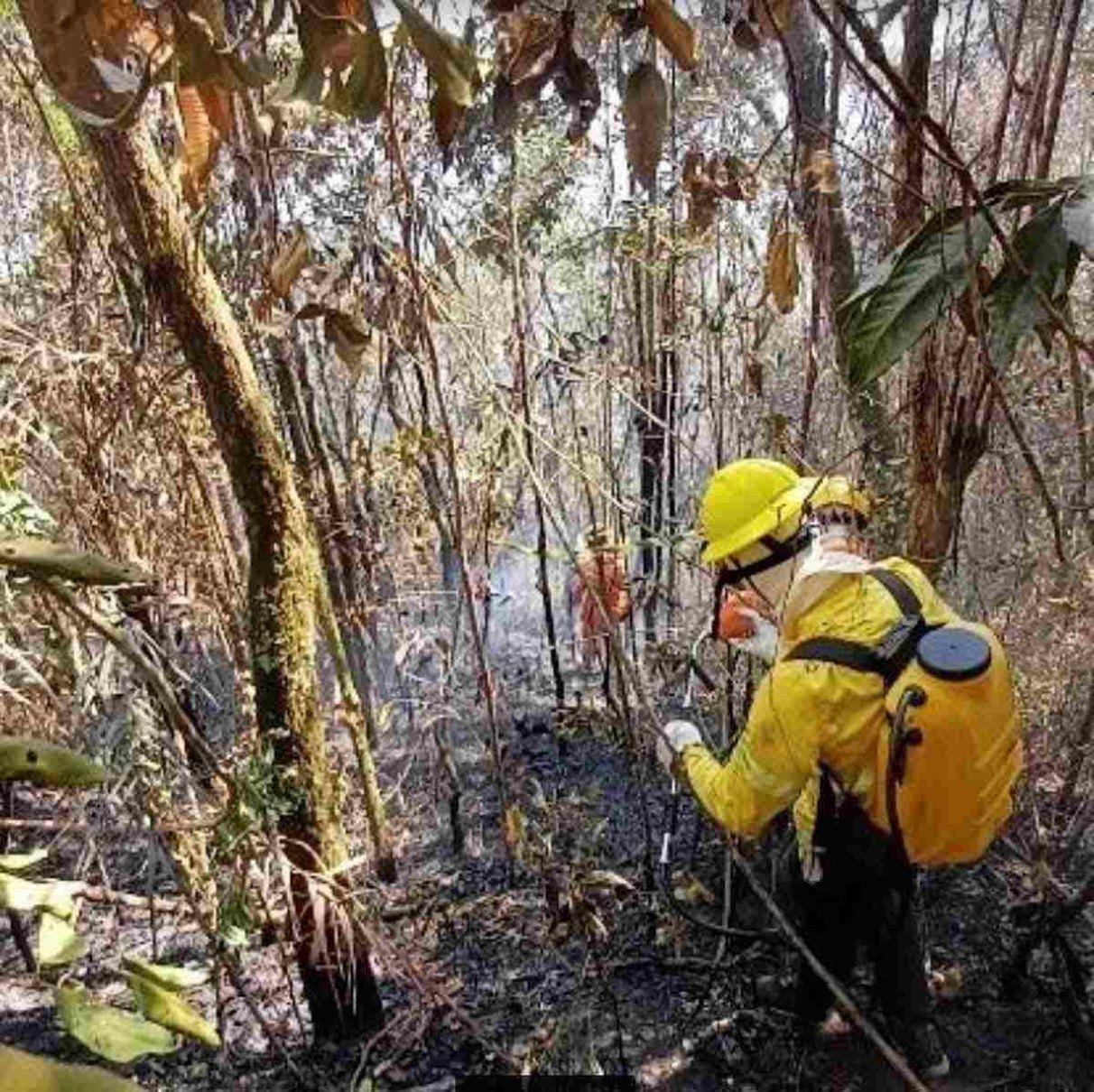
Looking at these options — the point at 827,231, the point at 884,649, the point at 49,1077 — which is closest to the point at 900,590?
the point at 884,649

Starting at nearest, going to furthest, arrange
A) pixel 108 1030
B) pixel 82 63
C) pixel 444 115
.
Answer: pixel 82 63 < pixel 444 115 < pixel 108 1030

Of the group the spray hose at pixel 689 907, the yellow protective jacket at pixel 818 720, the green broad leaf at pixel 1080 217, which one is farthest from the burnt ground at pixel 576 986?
the green broad leaf at pixel 1080 217

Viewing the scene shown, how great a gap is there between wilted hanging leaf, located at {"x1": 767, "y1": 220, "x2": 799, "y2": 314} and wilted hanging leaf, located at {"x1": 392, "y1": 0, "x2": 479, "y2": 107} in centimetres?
189

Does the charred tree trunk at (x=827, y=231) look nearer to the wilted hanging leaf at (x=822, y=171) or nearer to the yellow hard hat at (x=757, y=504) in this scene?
the wilted hanging leaf at (x=822, y=171)

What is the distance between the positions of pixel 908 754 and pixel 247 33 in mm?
1878

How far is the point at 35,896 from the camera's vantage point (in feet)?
3.41

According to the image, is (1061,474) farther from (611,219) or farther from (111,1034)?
(111,1034)

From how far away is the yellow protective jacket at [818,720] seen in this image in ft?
7.59

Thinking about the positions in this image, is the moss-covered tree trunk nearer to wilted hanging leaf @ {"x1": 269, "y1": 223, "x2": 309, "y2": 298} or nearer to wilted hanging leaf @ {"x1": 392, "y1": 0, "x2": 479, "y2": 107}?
wilted hanging leaf @ {"x1": 269, "y1": 223, "x2": 309, "y2": 298}

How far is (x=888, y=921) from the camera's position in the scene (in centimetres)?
276

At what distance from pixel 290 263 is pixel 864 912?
205 cm

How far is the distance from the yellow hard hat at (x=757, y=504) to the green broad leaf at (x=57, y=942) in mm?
1676

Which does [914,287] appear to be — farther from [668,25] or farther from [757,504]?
[757,504]

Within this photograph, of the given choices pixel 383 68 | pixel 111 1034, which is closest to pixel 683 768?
pixel 111 1034
